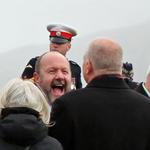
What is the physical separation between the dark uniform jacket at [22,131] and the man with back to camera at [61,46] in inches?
83.4

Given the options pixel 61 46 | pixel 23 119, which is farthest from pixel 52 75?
pixel 61 46

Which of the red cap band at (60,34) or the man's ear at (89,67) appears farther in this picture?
the red cap band at (60,34)

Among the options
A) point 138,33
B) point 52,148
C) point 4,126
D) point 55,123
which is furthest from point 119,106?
point 138,33

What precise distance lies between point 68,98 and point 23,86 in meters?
0.38

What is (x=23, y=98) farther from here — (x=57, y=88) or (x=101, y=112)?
(x=57, y=88)

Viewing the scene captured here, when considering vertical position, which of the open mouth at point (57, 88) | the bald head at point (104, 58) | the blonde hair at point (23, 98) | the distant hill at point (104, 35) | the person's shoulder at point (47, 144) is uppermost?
the bald head at point (104, 58)

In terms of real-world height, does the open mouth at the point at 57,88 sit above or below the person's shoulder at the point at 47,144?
below

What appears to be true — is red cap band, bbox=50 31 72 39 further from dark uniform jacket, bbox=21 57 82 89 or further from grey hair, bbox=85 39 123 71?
grey hair, bbox=85 39 123 71

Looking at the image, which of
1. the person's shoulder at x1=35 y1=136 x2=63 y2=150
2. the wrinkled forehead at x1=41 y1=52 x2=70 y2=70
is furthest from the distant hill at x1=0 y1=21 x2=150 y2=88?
the person's shoulder at x1=35 y1=136 x2=63 y2=150

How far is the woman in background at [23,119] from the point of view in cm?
253

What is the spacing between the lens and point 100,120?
303 cm

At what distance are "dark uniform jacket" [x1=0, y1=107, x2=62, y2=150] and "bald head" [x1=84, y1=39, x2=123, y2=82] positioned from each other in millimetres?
627

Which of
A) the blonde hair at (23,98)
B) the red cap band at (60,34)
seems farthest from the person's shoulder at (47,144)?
the red cap band at (60,34)

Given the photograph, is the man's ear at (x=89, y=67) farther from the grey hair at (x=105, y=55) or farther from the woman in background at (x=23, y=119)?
the woman in background at (x=23, y=119)
